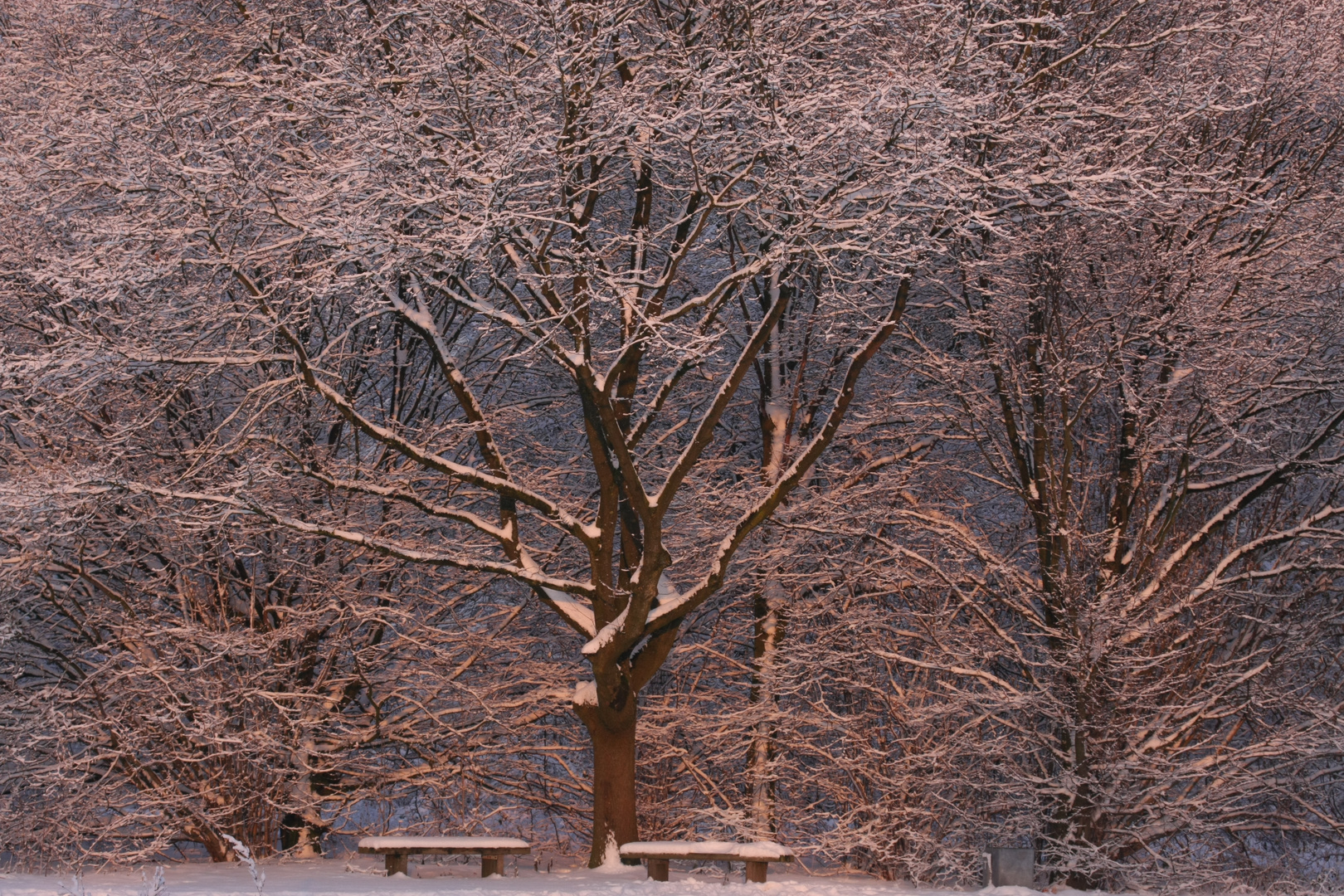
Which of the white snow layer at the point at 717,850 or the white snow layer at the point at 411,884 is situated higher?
the white snow layer at the point at 717,850

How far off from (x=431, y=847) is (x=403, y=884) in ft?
2.34

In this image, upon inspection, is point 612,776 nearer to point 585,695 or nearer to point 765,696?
point 585,695

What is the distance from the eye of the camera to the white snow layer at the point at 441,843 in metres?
9.45

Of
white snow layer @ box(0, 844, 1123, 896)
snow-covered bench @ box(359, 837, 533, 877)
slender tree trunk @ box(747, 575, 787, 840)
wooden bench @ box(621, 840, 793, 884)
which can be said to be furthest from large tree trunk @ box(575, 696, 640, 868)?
slender tree trunk @ box(747, 575, 787, 840)

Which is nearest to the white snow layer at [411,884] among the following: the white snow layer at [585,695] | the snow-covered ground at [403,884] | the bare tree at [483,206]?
Result: the snow-covered ground at [403,884]

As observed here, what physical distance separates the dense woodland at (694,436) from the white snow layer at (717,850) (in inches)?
61.5

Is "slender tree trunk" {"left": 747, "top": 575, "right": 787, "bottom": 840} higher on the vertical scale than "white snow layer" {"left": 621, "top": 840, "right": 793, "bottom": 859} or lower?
higher

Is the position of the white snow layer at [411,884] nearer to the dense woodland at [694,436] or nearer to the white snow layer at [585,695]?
the dense woodland at [694,436]

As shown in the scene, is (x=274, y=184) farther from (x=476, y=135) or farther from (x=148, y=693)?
(x=148, y=693)

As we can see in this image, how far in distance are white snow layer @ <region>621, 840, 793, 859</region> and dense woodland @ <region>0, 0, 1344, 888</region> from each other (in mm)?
1562

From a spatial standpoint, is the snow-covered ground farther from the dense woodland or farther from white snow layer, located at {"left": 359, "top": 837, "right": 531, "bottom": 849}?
the dense woodland

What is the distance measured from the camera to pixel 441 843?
9492mm

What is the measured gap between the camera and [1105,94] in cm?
1086

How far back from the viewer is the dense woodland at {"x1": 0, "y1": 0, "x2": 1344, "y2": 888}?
9695 millimetres
